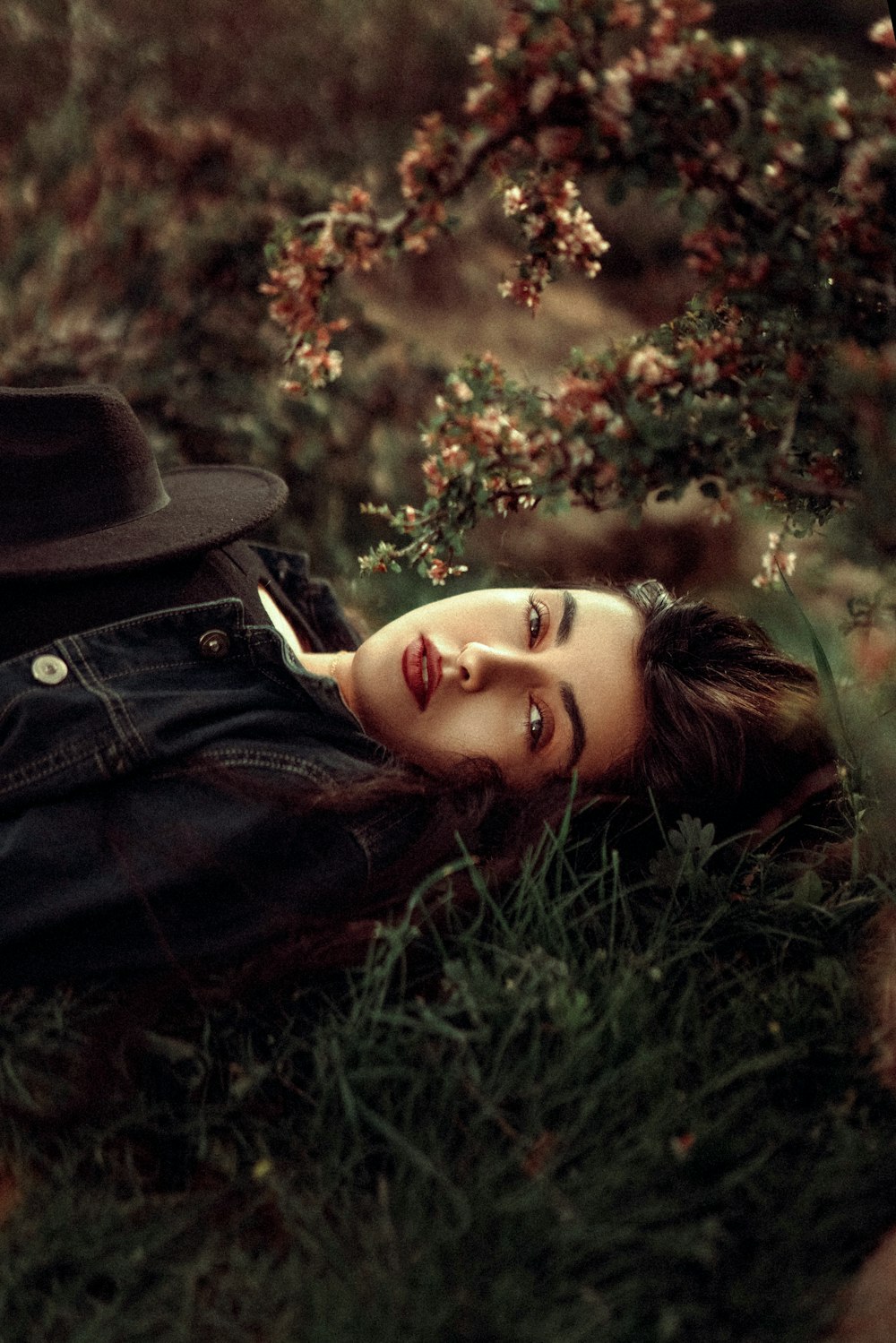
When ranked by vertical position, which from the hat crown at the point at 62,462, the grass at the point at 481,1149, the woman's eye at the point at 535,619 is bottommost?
the grass at the point at 481,1149

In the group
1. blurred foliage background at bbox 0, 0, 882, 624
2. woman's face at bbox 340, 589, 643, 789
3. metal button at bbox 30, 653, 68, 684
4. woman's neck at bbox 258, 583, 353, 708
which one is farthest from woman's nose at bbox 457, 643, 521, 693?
blurred foliage background at bbox 0, 0, 882, 624

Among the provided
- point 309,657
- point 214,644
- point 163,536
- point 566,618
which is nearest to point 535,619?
point 566,618

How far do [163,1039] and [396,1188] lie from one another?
47 cm

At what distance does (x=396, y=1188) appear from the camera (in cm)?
159

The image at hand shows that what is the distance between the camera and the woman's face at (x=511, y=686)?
7.27ft

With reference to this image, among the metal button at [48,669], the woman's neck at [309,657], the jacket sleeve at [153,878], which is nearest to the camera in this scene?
the jacket sleeve at [153,878]

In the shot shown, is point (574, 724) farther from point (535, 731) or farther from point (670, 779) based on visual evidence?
point (670, 779)

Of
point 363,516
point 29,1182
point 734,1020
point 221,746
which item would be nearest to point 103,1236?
point 29,1182

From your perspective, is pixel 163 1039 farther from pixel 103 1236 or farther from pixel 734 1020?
pixel 734 1020

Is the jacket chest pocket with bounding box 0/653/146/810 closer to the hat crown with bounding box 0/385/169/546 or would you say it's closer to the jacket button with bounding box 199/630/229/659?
the jacket button with bounding box 199/630/229/659

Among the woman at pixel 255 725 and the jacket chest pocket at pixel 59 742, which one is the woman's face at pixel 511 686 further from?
the jacket chest pocket at pixel 59 742

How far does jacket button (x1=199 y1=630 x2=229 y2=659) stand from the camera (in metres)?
2.18

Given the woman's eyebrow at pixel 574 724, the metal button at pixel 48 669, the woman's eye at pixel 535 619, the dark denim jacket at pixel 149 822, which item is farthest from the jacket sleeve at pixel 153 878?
the woman's eye at pixel 535 619

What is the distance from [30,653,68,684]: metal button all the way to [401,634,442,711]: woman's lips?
686 mm
